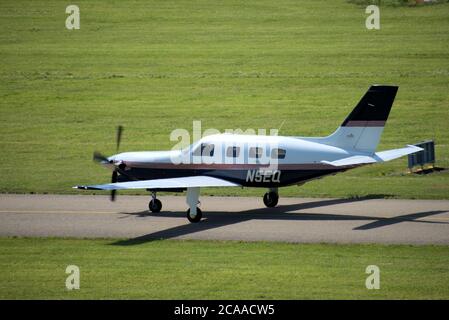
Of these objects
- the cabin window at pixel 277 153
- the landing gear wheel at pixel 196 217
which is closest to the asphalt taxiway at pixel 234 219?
the landing gear wheel at pixel 196 217

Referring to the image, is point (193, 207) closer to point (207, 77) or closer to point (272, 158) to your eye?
point (272, 158)

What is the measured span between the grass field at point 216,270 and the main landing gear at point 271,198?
5986mm

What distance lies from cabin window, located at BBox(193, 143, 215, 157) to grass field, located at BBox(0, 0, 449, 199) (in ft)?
17.5

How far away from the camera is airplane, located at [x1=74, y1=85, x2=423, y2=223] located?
3088 centimetres

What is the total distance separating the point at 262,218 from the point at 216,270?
289 inches

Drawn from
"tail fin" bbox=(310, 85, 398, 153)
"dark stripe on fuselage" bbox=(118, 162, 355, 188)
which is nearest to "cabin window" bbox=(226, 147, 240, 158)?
"dark stripe on fuselage" bbox=(118, 162, 355, 188)

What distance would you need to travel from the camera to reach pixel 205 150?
32156mm

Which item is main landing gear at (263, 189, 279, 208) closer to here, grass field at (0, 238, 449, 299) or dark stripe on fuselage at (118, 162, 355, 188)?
dark stripe on fuselage at (118, 162, 355, 188)

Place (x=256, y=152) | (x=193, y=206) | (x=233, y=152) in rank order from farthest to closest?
(x=233, y=152) < (x=256, y=152) < (x=193, y=206)

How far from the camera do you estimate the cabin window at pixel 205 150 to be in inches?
1264

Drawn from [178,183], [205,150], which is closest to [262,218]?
[205,150]

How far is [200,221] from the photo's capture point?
3125cm

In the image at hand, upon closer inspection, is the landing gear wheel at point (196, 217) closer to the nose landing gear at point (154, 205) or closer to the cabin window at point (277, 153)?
the nose landing gear at point (154, 205)
